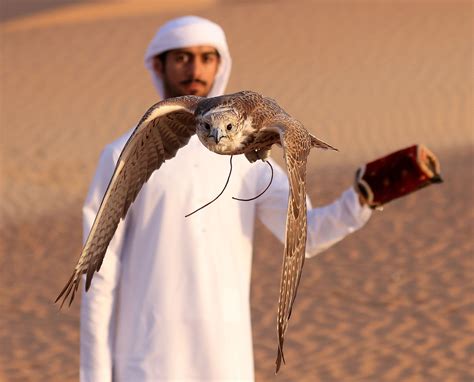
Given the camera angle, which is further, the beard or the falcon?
the beard

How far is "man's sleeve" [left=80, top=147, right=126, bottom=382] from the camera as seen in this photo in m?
3.07

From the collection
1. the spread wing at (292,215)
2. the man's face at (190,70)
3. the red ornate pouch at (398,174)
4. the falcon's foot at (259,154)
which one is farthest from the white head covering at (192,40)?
the spread wing at (292,215)

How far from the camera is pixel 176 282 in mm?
3098

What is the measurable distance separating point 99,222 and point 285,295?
24.5 inches

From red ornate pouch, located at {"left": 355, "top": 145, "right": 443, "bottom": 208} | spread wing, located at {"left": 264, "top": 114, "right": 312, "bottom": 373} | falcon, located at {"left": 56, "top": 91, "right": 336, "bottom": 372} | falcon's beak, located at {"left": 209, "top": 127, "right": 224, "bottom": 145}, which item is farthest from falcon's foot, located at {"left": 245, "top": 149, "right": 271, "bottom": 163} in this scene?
red ornate pouch, located at {"left": 355, "top": 145, "right": 443, "bottom": 208}

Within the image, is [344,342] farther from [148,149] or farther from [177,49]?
[148,149]

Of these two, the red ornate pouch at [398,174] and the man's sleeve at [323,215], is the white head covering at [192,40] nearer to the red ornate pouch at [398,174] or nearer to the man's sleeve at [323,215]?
the man's sleeve at [323,215]

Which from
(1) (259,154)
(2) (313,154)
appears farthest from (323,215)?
(2) (313,154)

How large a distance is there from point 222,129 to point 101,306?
1.24 metres

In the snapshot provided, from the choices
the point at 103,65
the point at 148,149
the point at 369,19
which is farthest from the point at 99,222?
the point at 369,19

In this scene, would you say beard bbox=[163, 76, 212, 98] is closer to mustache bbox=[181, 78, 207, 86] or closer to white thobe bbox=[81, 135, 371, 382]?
mustache bbox=[181, 78, 207, 86]

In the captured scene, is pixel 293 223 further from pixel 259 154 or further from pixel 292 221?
pixel 259 154

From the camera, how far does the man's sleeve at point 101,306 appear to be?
3070 millimetres

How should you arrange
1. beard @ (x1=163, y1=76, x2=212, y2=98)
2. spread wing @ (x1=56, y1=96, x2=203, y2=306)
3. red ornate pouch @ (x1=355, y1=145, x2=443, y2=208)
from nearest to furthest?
spread wing @ (x1=56, y1=96, x2=203, y2=306)
red ornate pouch @ (x1=355, y1=145, x2=443, y2=208)
beard @ (x1=163, y1=76, x2=212, y2=98)
